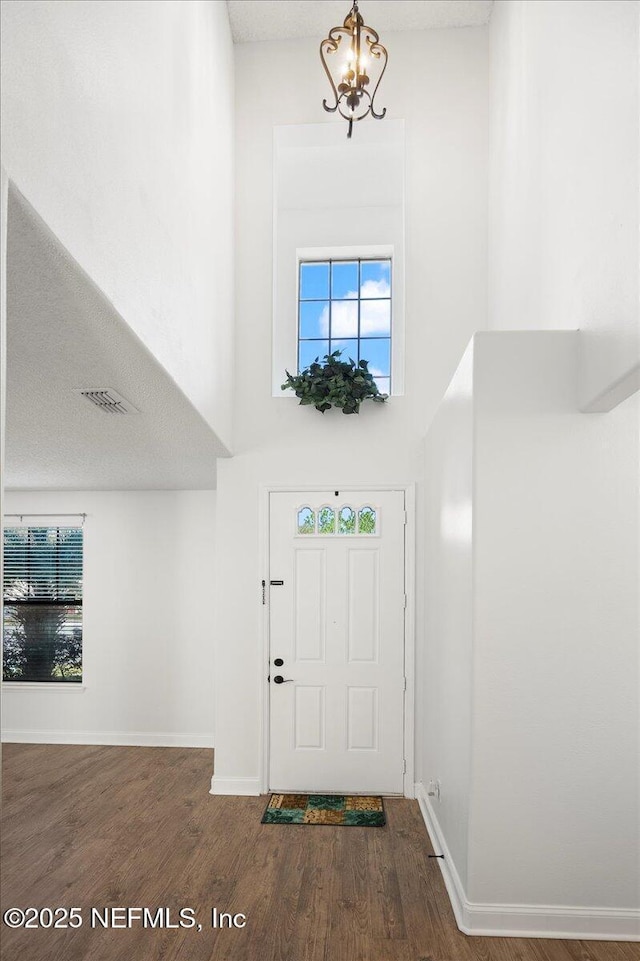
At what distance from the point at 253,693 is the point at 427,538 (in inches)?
62.9

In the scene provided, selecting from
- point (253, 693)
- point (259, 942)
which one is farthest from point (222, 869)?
point (253, 693)

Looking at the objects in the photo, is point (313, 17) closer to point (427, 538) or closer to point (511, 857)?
point (427, 538)

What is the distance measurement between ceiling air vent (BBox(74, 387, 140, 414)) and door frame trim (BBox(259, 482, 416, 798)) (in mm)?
1690

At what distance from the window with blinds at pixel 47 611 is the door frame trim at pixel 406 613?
7.09 ft

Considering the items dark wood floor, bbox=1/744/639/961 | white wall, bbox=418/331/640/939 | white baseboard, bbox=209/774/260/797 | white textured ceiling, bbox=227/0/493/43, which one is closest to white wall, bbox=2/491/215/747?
dark wood floor, bbox=1/744/639/961

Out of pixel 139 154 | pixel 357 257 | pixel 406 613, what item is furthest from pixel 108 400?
pixel 357 257

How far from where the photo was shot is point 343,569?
5066 millimetres

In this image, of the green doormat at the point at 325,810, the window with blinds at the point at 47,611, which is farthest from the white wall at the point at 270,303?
the window with blinds at the point at 47,611

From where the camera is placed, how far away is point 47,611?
6.39 m

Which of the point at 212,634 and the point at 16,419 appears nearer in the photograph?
the point at 16,419

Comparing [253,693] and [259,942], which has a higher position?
[253,693]

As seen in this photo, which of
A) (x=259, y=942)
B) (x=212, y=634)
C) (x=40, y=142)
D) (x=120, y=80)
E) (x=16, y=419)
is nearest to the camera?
(x=40, y=142)

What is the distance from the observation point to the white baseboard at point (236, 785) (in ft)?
16.1

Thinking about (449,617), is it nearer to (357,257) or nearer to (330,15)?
(357,257)
